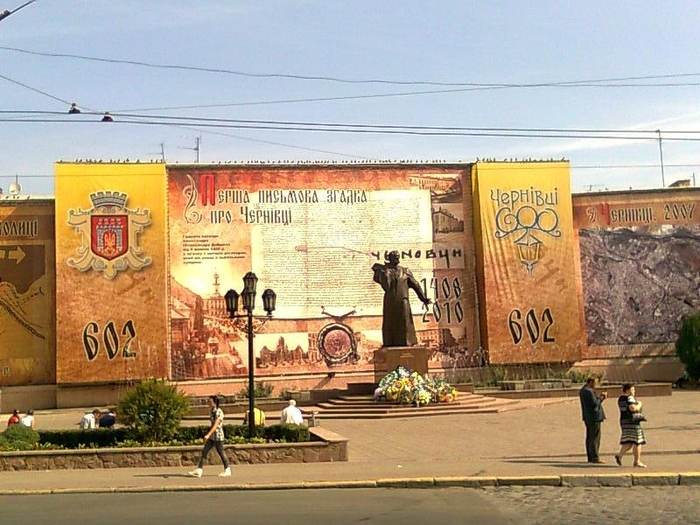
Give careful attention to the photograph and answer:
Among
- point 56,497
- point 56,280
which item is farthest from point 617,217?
point 56,497

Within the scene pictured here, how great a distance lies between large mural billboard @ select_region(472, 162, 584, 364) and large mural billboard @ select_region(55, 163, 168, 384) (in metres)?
14.6

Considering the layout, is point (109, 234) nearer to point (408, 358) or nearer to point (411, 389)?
point (408, 358)

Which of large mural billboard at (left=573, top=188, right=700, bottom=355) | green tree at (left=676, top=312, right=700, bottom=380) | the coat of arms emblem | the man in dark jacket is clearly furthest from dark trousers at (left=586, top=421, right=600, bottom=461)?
large mural billboard at (left=573, top=188, right=700, bottom=355)

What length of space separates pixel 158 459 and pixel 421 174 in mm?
26284

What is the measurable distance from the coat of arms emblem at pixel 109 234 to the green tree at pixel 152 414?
2027 cm

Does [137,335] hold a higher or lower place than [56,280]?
lower

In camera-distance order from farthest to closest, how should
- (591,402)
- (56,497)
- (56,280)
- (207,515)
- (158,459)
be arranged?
(56,280) < (158,459) < (591,402) < (56,497) < (207,515)

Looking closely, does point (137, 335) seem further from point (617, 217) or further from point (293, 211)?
point (617, 217)

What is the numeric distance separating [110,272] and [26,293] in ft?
12.4

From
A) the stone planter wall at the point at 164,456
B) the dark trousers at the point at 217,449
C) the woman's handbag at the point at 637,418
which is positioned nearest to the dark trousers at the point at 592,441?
the woman's handbag at the point at 637,418

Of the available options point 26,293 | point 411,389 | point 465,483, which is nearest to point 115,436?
point 465,483

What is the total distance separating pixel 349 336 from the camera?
40250mm

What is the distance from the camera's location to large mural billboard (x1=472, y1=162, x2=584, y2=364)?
134 ft

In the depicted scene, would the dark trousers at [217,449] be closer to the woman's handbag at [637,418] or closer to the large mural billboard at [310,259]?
the woman's handbag at [637,418]
